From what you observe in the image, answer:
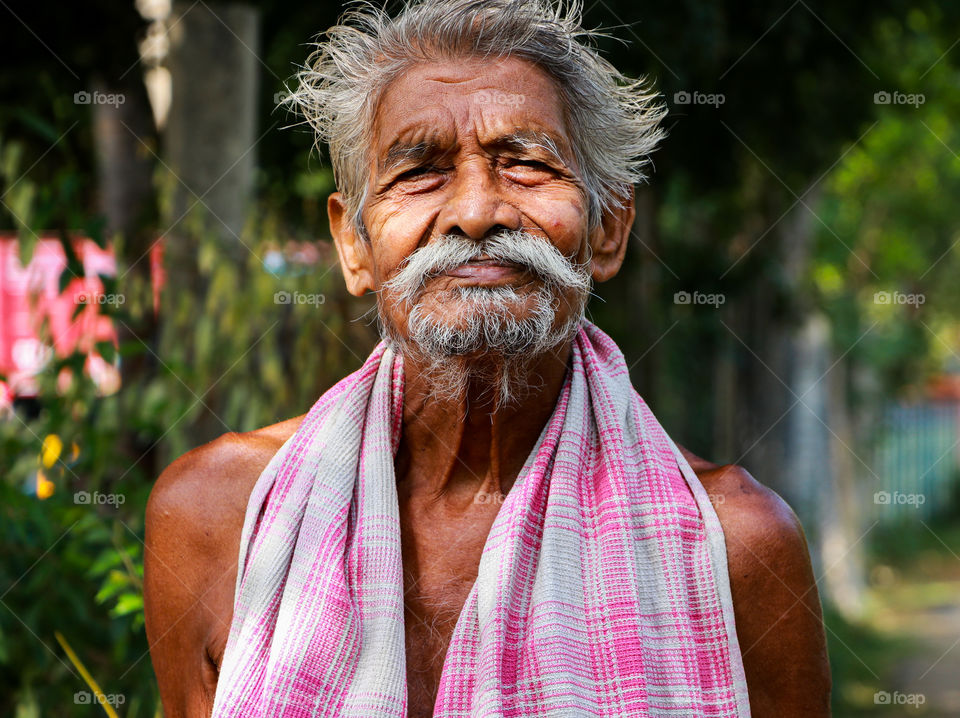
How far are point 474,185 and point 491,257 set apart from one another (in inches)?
5.2

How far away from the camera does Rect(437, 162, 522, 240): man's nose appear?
1.74 m

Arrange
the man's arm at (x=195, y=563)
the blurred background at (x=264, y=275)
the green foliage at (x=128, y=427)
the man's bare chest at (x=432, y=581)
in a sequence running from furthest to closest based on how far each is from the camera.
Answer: the blurred background at (x=264, y=275) → the green foliage at (x=128, y=427) → the man's arm at (x=195, y=563) → the man's bare chest at (x=432, y=581)

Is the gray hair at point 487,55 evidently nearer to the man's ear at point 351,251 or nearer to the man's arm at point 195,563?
the man's ear at point 351,251

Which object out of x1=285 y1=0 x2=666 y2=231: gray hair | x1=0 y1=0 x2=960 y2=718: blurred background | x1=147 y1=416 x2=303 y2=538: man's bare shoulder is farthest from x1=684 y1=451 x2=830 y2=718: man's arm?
x1=0 y1=0 x2=960 y2=718: blurred background

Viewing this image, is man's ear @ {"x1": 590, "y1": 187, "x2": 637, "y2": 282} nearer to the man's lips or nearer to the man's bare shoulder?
the man's lips

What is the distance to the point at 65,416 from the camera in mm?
2973

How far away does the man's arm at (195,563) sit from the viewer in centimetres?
190

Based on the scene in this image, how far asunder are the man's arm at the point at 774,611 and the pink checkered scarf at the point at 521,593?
6 centimetres

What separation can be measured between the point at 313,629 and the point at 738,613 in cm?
72

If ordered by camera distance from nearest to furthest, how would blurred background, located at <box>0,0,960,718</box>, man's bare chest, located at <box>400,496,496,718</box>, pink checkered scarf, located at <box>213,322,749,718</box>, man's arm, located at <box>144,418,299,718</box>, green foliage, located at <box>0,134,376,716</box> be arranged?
pink checkered scarf, located at <box>213,322,749,718</box> < man's bare chest, located at <box>400,496,496,718</box> < man's arm, located at <box>144,418,299,718</box> < green foliage, located at <box>0,134,376,716</box> < blurred background, located at <box>0,0,960,718</box>

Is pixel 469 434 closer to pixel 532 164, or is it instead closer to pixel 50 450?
pixel 532 164

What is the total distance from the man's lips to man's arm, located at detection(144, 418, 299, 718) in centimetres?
56

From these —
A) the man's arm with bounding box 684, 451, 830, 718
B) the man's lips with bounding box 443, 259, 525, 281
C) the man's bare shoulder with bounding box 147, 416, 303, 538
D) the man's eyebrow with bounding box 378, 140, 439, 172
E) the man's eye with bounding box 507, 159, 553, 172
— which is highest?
the man's eyebrow with bounding box 378, 140, 439, 172

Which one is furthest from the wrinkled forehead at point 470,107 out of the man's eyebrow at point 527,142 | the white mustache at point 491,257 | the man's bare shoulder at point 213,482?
the man's bare shoulder at point 213,482
